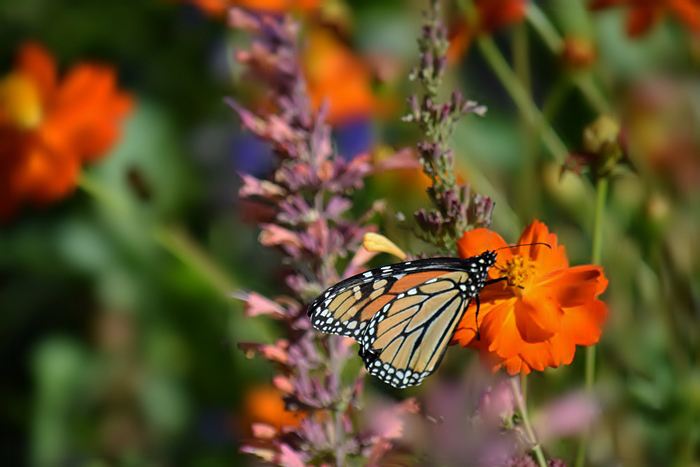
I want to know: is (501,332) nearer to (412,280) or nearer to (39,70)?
(412,280)

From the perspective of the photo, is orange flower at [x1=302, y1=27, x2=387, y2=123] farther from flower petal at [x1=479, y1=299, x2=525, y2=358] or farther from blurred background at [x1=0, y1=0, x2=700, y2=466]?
flower petal at [x1=479, y1=299, x2=525, y2=358]

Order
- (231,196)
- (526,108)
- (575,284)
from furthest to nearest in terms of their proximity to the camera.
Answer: (231,196) → (526,108) → (575,284)

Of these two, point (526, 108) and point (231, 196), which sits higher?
point (231, 196)

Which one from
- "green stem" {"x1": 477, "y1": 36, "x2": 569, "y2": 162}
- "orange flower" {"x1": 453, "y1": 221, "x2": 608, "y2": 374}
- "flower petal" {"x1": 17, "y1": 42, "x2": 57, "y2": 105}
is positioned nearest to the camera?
"orange flower" {"x1": 453, "y1": 221, "x2": 608, "y2": 374}

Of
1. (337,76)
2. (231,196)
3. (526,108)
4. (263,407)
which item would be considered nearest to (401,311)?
(526,108)

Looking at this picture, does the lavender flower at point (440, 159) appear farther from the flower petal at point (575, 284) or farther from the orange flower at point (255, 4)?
the orange flower at point (255, 4)

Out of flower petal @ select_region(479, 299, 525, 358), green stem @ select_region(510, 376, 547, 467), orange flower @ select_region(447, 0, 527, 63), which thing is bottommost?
green stem @ select_region(510, 376, 547, 467)

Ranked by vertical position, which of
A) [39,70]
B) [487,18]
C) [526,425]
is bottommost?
[526,425]

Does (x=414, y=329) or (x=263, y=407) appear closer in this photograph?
(x=414, y=329)

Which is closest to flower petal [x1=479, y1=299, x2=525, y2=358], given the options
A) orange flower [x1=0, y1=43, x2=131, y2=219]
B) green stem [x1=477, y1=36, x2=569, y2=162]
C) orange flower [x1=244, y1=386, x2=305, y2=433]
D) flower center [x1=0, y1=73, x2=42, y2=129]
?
green stem [x1=477, y1=36, x2=569, y2=162]
